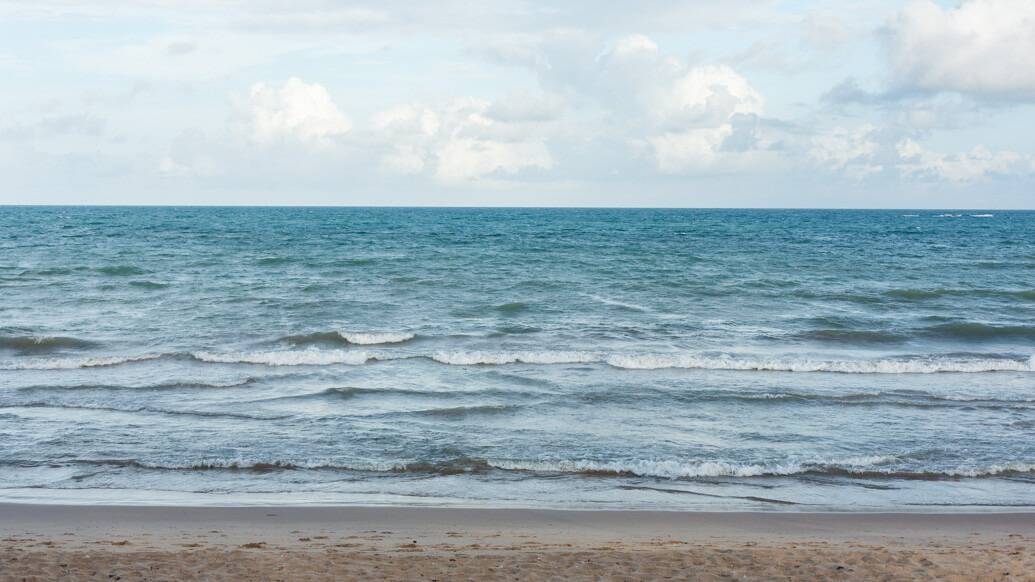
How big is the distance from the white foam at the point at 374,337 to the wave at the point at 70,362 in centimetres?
484

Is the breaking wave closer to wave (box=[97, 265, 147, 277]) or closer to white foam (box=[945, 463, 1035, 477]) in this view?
white foam (box=[945, 463, 1035, 477])

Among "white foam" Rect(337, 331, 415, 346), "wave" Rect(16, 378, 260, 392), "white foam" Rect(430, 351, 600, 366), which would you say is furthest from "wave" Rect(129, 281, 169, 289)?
"white foam" Rect(430, 351, 600, 366)

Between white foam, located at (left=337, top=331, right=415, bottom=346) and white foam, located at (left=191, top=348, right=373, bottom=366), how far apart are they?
1452 mm

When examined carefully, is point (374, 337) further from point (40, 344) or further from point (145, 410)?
point (40, 344)

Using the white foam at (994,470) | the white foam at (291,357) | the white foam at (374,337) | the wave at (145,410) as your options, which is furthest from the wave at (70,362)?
the white foam at (994,470)

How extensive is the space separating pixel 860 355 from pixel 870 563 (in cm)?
1462

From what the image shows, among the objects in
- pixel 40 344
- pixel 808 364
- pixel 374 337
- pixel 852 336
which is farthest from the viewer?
pixel 852 336

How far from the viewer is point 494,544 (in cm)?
856

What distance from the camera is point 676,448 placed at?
12711 millimetres

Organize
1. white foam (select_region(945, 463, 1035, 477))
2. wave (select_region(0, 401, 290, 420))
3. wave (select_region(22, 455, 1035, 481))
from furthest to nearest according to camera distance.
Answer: wave (select_region(0, 401, 290, 420)), white foam (select_region(945, 463, 1035, 477)), wave (select_region(22, 455, 1035, 481))

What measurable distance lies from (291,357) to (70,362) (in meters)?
5.17

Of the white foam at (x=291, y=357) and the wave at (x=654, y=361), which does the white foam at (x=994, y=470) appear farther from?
the white foam at (x=291, y=357)

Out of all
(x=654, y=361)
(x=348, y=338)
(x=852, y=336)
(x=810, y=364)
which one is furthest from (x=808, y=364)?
Result: (x=348, y=338)

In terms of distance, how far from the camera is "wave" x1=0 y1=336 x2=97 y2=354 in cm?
2122
